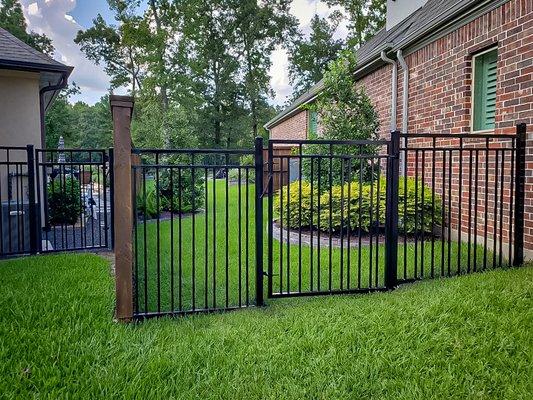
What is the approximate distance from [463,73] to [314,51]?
83.1ft

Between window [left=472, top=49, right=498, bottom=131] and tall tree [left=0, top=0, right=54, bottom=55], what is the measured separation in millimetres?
24361

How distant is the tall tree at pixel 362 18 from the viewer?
23781 millimetres

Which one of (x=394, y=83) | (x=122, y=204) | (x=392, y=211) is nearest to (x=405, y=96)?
(x=394, y=83)

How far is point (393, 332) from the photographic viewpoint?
8.98 ft

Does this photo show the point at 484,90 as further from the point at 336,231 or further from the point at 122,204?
the point at 122,204

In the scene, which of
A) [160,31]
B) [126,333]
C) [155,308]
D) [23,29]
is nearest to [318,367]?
[126,333]

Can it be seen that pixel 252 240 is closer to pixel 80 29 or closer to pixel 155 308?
pixel 155 308

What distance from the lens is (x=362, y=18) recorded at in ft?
80.5

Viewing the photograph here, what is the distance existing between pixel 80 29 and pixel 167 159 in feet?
71.1

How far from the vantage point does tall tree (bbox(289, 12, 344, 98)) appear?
2898 cm

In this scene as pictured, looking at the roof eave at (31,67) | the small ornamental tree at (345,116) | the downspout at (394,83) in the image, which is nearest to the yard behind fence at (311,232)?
the small ornamental tree at (345,116)

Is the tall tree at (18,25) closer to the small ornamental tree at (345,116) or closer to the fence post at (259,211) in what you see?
the small ornamental tree at (345,116)

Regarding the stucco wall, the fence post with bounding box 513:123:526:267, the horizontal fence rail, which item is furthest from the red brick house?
the stucco wall

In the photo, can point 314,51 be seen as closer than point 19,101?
No
